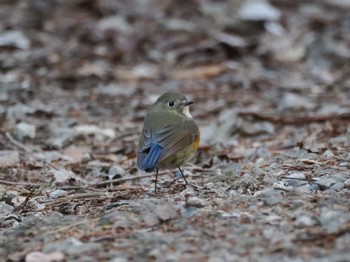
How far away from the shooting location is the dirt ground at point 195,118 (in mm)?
3754

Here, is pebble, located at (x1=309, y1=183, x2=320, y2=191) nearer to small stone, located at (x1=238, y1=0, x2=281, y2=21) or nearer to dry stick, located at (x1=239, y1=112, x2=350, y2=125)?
dry stick, located at (x1=239, y1=112, x2=350, y2=125)

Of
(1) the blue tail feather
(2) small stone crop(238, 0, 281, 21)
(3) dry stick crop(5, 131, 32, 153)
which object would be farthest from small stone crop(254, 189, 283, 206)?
(2) small stone crop(238, 0, 281, 21)

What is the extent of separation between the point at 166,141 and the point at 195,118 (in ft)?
9.51

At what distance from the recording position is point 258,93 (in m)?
9.45

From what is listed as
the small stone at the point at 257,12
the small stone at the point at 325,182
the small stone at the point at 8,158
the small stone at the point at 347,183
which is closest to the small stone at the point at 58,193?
the small stone at the point at 8,158

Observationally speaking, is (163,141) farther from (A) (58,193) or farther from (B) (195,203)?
(B) (195,203)

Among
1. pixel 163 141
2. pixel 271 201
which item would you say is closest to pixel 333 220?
pixel 271 201

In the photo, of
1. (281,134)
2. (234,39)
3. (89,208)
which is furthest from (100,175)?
(234,39)

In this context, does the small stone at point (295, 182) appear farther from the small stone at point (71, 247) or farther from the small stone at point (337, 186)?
the small stone at point (71, 247)

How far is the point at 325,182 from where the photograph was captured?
4.65 metres

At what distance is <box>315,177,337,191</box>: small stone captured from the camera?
4596 millimetres

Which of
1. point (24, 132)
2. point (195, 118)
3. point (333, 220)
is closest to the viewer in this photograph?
point (333, 220)

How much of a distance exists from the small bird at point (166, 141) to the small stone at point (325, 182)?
0.97 meters

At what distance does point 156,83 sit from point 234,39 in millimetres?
1751
